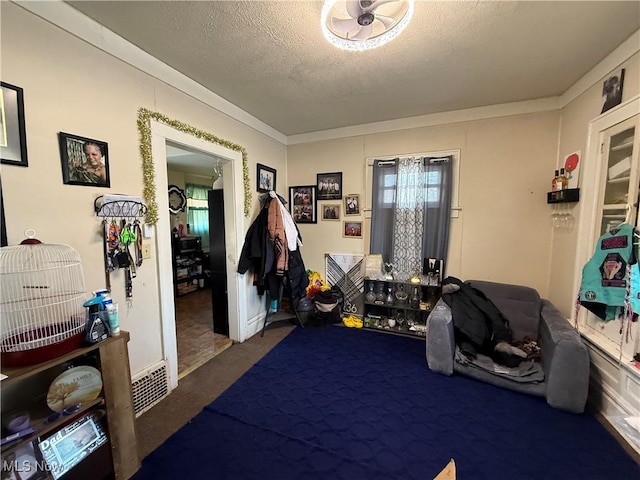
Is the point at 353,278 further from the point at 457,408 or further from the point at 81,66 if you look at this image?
the point at 81,66

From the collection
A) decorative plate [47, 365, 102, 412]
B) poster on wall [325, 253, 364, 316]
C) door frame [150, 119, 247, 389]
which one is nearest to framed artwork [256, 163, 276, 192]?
door frame [150, 119, 247, 389]

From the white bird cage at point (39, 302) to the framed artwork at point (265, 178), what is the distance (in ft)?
6.52

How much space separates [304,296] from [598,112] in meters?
3.27

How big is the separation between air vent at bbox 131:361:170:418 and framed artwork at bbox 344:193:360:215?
259 centimetres

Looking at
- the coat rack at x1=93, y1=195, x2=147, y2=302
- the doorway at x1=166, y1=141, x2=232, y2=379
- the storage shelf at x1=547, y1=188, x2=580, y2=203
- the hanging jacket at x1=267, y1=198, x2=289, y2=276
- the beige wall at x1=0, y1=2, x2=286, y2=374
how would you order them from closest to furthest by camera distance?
the beige wall at x1=0, y1=2, x2=286, y2=374, the coat rack at x1=93, y1=195, x2=147, y2=302, the storage shelf at x1=547, y1=188, x2=580, y2=203, the doorway at x1=166, y1=141, x2=232, y2=379, the hanging jacket at x1=267, y1=198, x2=289, y2=276

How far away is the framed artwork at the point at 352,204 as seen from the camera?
3391mm

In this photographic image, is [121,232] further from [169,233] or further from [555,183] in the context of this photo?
[555,183]

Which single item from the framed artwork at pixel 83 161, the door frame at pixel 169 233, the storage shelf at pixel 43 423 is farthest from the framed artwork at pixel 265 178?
the storage shelf at pixel 43 423

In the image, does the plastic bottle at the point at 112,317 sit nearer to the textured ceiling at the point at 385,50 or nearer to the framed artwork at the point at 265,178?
the textured ceiling at the point at 385,50

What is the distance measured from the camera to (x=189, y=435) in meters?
1.62

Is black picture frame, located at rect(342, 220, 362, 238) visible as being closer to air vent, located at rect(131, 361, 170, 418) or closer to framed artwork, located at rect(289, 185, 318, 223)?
framed artwork, located at rect(289, 185, 318, 223)

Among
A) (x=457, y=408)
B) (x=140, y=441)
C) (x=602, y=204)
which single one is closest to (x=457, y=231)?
(x=602, y=204)

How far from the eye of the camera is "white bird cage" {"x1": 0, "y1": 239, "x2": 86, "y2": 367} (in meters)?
1.08

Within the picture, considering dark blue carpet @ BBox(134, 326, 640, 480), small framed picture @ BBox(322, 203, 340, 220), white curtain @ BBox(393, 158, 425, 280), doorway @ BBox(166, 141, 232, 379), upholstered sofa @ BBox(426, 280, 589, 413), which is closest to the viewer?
dark blue carpet @ BBox(134, 326, 640, 480)
